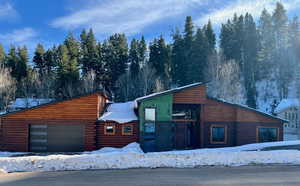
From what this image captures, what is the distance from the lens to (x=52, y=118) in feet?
64.9

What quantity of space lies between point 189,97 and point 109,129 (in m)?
6.76

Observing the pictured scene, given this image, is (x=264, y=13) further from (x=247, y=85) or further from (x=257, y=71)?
(x=247, y=85)

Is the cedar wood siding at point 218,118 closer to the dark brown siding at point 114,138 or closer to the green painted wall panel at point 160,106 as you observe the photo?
the green painted wall panel at point 160,106

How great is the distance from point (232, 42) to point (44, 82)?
3581 centimetres

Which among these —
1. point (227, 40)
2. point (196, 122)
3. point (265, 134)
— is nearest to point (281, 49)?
point (227, 40)

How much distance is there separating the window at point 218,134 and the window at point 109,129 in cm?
786

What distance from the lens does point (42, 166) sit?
37.1 ft

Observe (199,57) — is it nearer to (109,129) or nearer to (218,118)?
(218,118)

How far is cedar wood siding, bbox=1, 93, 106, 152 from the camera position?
19609 millimetres

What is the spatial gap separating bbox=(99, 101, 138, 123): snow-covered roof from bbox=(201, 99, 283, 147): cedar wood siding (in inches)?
232

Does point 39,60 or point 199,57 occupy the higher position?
point 199,57

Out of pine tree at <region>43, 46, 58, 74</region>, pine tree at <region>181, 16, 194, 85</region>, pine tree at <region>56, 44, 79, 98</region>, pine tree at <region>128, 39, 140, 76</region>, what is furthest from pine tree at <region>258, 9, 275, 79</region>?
pine tree at <region>43, 46, 58, 74</region>

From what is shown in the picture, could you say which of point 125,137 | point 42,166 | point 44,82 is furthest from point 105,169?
point 44,82

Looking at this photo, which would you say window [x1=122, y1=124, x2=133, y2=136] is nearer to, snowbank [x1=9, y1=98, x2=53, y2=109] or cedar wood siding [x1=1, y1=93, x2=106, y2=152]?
cedar wood siding [x1=1, y1=93, x2=106, y2=152]
